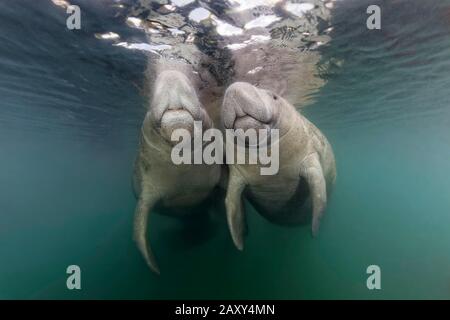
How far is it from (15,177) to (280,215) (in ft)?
306

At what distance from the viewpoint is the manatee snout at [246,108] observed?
489 cm

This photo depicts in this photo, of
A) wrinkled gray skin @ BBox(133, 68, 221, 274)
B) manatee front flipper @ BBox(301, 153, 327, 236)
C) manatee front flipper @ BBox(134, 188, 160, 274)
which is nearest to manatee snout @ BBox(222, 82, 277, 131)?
wrinkled gray skin @ BBox(133, 68, 221, 274)

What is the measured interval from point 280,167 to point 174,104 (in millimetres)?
2512

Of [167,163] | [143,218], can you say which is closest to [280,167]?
[167,163]

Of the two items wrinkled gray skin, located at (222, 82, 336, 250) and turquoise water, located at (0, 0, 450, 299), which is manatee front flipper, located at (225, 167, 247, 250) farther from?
turquoise water, located at (0, 0, 450, 299)

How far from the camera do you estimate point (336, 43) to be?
8.97 meters

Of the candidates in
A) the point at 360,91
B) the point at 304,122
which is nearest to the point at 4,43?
the point at 304,122

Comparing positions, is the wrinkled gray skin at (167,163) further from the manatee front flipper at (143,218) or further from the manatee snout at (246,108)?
the manatee snout at (246,108)

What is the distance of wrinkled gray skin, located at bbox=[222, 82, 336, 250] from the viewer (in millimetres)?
5000

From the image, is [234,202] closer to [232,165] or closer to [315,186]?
[232,165]

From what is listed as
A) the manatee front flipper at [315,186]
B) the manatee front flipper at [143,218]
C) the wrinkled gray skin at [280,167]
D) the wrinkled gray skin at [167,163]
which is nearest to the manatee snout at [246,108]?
the wrinkled gray skin at [280,167]

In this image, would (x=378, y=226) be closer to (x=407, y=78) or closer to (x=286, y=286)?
(x=407, y=78)

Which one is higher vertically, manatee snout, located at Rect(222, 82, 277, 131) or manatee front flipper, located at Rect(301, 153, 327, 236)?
manatee snout, located at Rect(222, 82, 277, 131)

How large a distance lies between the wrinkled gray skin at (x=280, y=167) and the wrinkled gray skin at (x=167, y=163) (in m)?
0.56
